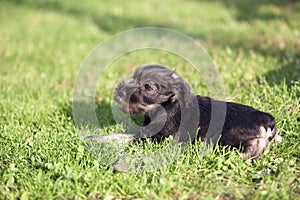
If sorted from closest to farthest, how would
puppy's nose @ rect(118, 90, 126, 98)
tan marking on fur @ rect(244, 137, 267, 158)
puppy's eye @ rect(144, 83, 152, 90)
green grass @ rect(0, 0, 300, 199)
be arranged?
green grass @ rect(0, 0, 300, 199), tan marking on fur @ rect(244, 137, 267, 158), puppy's eye @ rect(144, 83, 152, 90), puppy's nose @ rect(118, 90, 126, 98)

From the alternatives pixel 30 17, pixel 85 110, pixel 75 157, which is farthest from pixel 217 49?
pixel 30 17

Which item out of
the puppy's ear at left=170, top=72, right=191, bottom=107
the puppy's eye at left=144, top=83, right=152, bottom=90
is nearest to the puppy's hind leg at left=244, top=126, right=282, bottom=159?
the puppy's ear at left=170, top=72, right=191, bottom=107

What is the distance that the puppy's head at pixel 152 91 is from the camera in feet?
14.2

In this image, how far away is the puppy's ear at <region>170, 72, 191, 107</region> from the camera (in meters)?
4.28

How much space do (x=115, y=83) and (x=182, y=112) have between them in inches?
105

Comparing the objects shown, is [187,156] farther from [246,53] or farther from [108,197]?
[246,53]

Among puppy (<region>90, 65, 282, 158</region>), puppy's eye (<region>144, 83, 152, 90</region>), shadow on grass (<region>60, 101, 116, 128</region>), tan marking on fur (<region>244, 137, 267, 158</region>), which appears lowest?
shadow on grass (<region>60, 101, 116, 128</region>)

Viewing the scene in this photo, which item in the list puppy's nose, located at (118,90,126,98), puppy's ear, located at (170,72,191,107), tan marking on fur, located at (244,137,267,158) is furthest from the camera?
puppy's nose, located at (118,90,126,98)

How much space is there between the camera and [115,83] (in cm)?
669

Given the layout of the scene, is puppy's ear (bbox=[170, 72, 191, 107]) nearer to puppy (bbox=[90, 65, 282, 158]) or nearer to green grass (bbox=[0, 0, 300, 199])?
puppy (bbox=[90, 65, 282, 158])

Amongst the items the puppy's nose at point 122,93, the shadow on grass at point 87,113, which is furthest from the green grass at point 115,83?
the puppy's nose at point 122,93

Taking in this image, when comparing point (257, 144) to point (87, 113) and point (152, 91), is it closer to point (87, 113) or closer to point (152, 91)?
point (152, 91)

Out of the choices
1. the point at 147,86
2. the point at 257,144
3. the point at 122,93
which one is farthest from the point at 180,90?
the point at 257,144

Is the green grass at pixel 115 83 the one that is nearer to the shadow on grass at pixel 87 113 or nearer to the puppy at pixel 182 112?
the shadow on grass at pixel 87 113
